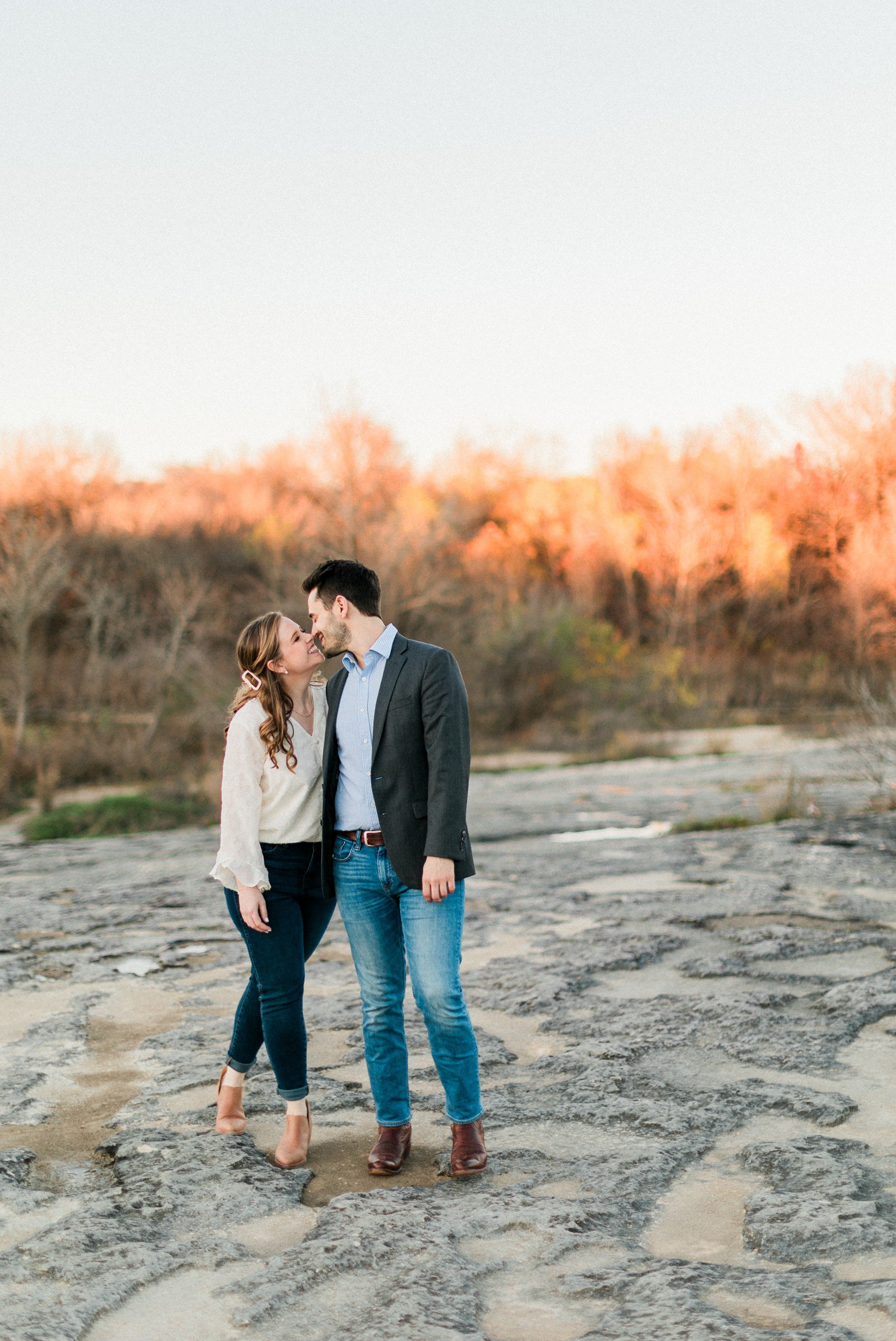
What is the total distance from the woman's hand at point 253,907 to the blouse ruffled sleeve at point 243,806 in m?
0.02

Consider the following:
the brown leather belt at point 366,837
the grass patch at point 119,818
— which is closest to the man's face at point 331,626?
the brown leather belt at point 366,837

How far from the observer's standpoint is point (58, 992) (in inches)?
216

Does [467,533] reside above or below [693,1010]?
above

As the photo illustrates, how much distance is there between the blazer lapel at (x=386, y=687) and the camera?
3.24 metres

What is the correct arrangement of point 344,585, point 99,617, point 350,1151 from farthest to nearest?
1. point 99,617
2. point 350,1151
3. point 344,585

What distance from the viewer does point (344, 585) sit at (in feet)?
11.0

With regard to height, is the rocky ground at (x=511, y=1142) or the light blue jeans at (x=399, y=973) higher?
the light blue jeans at (x=399, y=973)

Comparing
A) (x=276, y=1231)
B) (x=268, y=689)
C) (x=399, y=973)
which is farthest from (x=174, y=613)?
(x=276, y=1231)

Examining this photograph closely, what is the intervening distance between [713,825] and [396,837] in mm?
8502

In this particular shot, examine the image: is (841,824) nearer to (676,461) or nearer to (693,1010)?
(693,1010)

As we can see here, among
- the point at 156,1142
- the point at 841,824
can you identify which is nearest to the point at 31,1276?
the point at 156,1142

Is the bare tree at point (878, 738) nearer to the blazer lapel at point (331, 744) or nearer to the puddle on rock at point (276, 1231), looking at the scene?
the blazer lapel at point (331, 744)

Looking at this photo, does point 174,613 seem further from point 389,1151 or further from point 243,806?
point 389,1151

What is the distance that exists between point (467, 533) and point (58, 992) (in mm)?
38099
